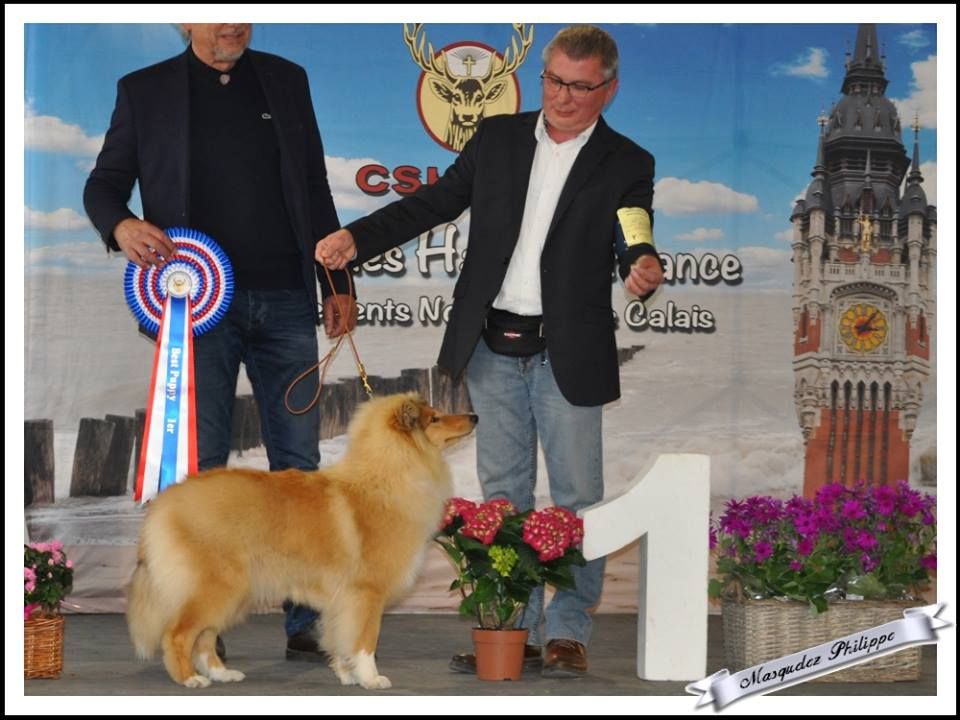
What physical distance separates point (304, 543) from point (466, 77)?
286 cm

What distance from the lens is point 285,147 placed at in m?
4.81

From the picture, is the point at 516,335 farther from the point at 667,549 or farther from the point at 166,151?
the point at 166,151

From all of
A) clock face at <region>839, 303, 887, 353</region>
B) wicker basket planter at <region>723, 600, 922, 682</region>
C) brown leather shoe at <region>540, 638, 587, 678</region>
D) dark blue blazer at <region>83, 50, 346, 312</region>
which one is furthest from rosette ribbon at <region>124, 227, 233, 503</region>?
clock face at <region>839, 303, 887, 353</region>

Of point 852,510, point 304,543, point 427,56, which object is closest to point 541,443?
point 304,543

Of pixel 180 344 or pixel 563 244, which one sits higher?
pixel 563 244

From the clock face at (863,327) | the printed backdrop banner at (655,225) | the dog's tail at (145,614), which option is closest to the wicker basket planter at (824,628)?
the printed backdrop banner at (655,225)

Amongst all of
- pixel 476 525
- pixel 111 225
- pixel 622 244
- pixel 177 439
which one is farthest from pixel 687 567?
pixel 111 225

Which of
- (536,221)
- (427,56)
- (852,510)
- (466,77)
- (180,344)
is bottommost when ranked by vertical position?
(852,510)

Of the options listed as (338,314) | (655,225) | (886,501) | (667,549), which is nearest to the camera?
(667,549)

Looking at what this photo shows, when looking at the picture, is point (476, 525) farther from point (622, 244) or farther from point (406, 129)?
point (406, 129)

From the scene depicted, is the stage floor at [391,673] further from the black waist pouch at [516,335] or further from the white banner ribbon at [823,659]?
the black waist pouch at [516,335]

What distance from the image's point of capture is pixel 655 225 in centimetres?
630

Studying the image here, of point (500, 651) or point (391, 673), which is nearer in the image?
point (500, 651)

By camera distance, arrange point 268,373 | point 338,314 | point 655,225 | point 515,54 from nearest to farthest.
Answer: point 268,373
point 338,314
point 515,54
point 655,225
